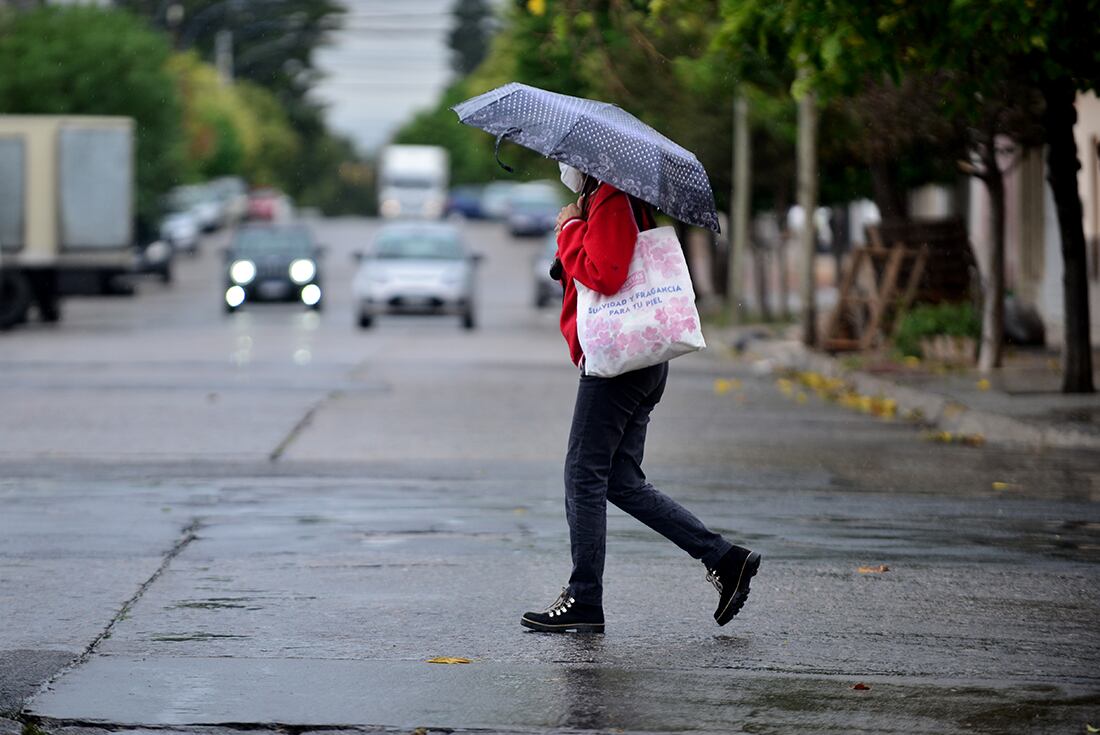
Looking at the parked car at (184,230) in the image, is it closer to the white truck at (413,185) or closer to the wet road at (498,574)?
the white truck at (413,185)

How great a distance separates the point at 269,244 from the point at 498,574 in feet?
101

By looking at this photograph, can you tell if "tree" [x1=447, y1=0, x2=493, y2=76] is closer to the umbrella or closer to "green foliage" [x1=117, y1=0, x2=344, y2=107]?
"green foliage" [x1=117, y1=0, x2=344, y2=107]

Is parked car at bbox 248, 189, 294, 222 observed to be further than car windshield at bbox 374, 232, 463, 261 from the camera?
Yes

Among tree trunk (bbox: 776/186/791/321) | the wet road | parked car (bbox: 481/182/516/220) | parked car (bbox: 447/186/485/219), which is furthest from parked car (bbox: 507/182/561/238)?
the wet road

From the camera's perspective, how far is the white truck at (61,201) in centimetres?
3306

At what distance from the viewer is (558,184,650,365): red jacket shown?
23.3 ft

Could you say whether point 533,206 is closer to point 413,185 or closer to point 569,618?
point 413,185

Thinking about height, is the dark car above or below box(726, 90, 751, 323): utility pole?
below

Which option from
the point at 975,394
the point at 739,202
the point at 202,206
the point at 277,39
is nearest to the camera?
the point at 975,394

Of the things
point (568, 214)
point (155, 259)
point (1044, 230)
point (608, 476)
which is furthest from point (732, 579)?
point (155, 259)

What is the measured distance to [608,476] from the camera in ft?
24.3

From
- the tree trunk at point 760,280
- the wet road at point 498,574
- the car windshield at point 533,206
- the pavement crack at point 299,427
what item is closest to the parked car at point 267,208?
the car windshield at point 533,206

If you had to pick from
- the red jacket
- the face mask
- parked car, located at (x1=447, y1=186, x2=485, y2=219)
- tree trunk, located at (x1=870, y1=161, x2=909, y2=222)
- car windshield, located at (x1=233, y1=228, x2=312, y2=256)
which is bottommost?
parked car, located at (x1=447, y1=186, x2=485, y2=219)

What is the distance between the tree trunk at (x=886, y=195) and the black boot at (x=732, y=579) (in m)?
17.8
